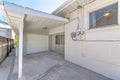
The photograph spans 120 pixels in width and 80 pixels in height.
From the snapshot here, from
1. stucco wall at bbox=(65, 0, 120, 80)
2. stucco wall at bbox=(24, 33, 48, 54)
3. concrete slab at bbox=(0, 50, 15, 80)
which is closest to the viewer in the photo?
stucco wall at bbox=(65, 0, 120, 80)

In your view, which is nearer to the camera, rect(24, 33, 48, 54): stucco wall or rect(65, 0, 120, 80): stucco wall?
rect(65, 0, 120, 80): stucco wall

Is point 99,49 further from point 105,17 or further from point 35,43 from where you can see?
point 35,43

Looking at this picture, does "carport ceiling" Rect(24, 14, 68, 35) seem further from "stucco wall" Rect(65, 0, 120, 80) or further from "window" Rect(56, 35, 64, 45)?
"window" Rect(56, 35, 64, 45)

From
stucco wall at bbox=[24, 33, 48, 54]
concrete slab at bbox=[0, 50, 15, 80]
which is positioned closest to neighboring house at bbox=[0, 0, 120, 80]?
concrete slab at bbox=[0, 50, 15, 80]

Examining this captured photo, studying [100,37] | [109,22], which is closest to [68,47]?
[100,37]

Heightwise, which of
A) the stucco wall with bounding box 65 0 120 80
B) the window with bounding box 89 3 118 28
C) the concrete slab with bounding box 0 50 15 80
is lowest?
the concrete slab with bounding box 0 50 15 80

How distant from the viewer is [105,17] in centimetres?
479

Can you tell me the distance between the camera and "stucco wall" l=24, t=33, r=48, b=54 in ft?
36.1

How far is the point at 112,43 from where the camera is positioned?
13.7 feet

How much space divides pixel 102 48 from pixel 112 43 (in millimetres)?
558

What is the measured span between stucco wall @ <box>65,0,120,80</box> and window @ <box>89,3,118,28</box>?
8.2 inches

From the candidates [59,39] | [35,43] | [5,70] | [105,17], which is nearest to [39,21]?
[5,70]

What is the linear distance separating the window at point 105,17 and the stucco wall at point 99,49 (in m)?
0.21

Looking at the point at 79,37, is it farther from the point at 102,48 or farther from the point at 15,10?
the point at 15,10
